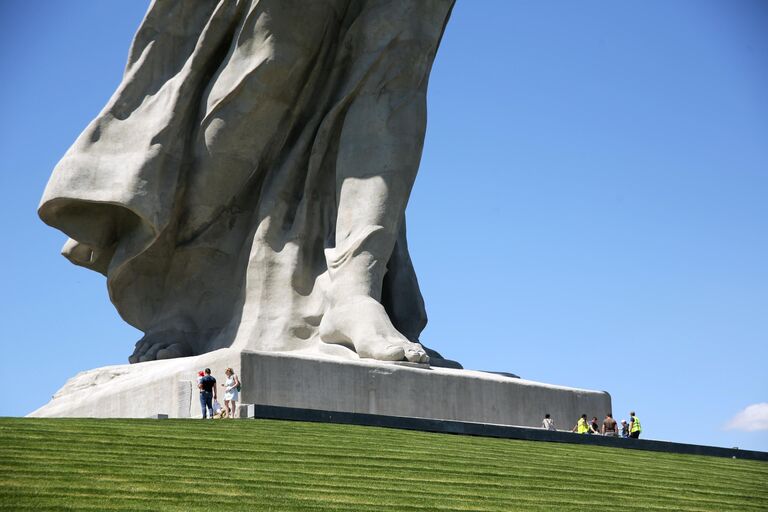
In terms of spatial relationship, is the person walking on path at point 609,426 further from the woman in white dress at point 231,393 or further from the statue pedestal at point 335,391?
the woman in white dress at point 231,393

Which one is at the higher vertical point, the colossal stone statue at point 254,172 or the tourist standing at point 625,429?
the colossal stone statue at point 254,172

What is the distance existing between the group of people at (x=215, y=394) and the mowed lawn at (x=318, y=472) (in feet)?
1.99

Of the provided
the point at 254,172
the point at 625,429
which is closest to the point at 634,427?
the point at 625,429

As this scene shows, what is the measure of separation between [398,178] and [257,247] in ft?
5.14

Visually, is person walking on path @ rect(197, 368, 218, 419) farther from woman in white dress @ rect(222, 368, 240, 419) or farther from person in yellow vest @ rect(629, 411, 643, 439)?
person in yellow vest @ rect(629, 411, 643, 439)

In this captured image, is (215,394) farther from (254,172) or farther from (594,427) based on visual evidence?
(594,427)

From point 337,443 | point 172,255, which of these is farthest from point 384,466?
point 172,255

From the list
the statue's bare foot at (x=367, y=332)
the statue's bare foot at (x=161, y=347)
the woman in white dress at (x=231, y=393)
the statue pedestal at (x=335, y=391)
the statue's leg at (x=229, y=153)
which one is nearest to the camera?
the woman in white dress at (x=231, y=393)

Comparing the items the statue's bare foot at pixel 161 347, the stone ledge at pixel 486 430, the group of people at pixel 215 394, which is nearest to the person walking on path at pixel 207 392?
the group of people at pixel 215 394

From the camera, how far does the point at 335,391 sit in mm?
10609

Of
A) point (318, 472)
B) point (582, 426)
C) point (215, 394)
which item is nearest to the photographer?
point (318, 472)

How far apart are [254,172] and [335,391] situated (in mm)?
2909

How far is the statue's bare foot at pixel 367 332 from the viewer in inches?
432

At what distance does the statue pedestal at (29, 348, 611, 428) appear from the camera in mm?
10477
